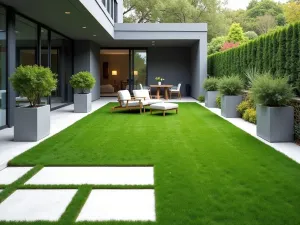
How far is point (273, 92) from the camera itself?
7.52 metres

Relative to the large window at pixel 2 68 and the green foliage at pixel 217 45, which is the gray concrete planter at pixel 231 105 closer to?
the large window at pixel 2 68

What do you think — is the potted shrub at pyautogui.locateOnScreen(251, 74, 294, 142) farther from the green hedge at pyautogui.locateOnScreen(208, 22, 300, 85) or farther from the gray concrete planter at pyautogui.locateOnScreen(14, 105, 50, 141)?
the gray concrete planter at pyautogui.locateOnScreen(14, 105, 50, 141)

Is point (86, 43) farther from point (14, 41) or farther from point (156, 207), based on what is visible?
point (156, 207)

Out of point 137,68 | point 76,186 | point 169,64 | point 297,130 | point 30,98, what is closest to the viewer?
point 76,186

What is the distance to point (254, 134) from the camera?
839 cm

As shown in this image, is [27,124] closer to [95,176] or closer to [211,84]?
[95,176]

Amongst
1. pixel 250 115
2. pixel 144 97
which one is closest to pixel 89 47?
pixel 144 97

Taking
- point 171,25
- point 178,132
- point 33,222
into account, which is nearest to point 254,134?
point 178,132

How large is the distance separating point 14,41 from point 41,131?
3222 mm

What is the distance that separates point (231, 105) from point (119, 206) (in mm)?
8569

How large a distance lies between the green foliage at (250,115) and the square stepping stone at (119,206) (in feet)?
21.8

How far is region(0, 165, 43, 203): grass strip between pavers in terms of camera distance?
408 centimetres

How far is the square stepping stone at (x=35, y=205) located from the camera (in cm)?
348

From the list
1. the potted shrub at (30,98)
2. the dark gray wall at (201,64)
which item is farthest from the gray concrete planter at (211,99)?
the potted shrub at (30,98)
